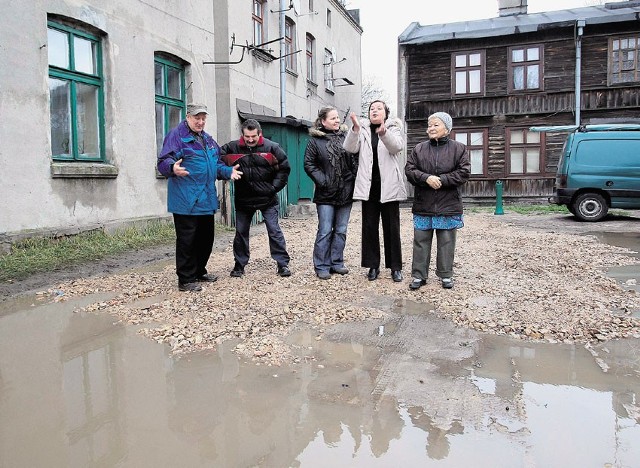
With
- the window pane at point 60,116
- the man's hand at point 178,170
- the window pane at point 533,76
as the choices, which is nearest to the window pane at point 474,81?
the window pane at point 533,76

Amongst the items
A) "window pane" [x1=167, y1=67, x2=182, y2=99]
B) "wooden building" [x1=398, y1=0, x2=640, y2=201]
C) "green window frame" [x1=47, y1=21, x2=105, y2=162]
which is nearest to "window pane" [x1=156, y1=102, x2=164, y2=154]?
"window pane" [x1=167, y1=67, x2=182, y2=99]

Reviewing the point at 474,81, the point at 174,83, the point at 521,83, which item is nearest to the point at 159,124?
the point at 174,83

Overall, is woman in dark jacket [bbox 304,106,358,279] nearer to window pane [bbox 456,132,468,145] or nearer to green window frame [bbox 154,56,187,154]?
green window frame [bbox 154,56,187,154]

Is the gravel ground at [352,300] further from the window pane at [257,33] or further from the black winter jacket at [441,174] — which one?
the window pane at [257,33]

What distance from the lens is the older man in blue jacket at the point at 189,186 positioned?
5273 mm

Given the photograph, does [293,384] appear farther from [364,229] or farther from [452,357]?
[364,229]

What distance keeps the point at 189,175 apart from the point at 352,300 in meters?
1.95

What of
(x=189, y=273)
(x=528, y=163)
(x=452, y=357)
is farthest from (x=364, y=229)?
(x=528, y=163)

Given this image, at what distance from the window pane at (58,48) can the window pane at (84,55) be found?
0.19 metres

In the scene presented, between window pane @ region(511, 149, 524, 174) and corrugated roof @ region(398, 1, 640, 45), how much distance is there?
4301 mm

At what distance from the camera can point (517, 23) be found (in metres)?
21.4

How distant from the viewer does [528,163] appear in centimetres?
2084

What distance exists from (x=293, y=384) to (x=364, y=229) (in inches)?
114

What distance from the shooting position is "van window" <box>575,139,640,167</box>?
43.3 ft
